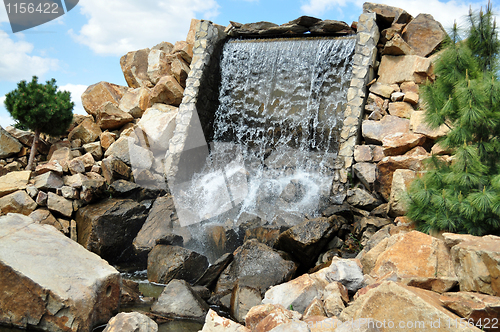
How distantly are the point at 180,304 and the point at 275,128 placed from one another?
5.57 metres

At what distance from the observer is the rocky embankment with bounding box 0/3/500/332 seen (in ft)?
11.5

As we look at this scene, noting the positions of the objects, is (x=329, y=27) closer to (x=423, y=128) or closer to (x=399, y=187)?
(x=423, y=128)

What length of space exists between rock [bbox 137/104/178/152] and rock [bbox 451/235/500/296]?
736cm

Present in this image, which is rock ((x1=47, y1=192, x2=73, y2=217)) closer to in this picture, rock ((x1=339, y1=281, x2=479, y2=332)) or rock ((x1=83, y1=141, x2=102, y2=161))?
rock ((x1=83, y1=141, x2=102, y2=161))

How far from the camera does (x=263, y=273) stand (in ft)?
17.4

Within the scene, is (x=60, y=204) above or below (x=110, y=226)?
above

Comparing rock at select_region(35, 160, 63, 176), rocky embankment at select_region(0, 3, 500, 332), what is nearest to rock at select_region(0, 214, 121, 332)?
rocky embankment at select_region(0, 3, 500, 332)

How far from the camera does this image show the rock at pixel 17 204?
7.61 meters

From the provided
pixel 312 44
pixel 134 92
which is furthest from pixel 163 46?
pixel 312 44

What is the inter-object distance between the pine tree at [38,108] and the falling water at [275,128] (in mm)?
4022

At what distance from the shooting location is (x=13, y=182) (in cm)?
801

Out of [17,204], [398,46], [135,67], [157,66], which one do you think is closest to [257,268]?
[17,204]

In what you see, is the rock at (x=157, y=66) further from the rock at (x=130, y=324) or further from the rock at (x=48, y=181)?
the rock at (x=130, y=324)

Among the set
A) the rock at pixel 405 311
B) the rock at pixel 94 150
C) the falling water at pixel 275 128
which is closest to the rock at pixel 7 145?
the rock at pixel 94 150
